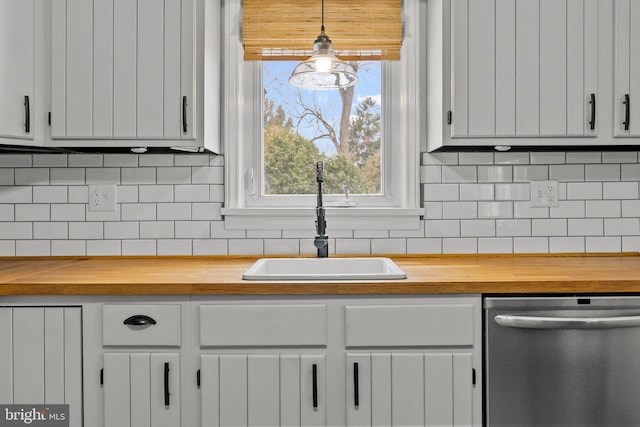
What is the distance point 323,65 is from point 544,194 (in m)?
1.19

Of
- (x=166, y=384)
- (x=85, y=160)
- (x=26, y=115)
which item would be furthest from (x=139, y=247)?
(x=166, y=384)

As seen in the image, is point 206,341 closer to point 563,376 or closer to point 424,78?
point 563,376

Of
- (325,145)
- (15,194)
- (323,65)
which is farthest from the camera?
(325,145)

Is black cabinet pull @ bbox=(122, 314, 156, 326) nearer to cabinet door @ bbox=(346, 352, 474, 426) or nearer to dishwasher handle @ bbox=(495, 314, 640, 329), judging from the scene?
cabinet door @ bbox=(346, 352, 474, 426)

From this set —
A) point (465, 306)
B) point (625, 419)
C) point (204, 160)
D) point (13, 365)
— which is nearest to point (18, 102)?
point (204, 160)

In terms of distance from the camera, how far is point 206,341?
5.20ft

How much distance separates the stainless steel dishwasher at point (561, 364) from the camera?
157 cm

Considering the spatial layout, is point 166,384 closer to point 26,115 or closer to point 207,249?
point 207,249

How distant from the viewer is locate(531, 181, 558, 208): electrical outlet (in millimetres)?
2229

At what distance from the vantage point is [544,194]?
2230mm

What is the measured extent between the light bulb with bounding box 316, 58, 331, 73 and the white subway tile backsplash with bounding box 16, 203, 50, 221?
139cm

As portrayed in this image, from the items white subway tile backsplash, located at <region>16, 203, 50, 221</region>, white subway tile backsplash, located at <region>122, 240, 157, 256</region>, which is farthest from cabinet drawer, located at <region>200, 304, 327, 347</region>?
white subway tile backsplash, located at <region>16, 203, 50, 221</region>

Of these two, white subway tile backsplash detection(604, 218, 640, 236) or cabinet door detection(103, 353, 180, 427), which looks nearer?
cabinet door detection(103, 353, 180, 427)

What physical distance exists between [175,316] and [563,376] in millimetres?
1278
